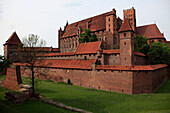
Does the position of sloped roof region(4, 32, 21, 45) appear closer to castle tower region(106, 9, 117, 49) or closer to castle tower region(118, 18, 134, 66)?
castle tower region(106, 9, 117, 49)

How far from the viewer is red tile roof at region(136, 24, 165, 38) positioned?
1785 inches

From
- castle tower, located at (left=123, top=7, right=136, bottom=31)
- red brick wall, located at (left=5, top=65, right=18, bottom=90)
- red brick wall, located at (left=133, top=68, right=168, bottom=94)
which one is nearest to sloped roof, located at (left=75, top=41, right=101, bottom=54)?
red brick wall, located at (left=133, top=68, right=168, bottom=94)

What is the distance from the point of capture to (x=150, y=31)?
154 feet

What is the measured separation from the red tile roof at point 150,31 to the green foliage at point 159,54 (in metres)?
9.92

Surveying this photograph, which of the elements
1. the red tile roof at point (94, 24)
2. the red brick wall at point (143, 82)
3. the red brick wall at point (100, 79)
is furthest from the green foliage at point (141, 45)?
the red brick wall at point (100, 79)

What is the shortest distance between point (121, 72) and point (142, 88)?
442 centimetres

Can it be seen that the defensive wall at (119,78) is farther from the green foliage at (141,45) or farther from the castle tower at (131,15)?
the castle tower at (131,15)

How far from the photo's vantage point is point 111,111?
14.3m

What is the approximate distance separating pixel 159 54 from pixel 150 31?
597 inches

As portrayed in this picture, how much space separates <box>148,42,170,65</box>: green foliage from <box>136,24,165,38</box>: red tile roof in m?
9.92

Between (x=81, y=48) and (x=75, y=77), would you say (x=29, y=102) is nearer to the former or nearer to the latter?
(x=75, y=77)

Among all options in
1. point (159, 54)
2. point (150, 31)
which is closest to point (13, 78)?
point (159, 54)

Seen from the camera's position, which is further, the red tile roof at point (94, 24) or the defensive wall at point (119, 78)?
the red tile roof at point (94, 24)

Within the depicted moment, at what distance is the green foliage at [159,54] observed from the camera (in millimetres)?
35281
